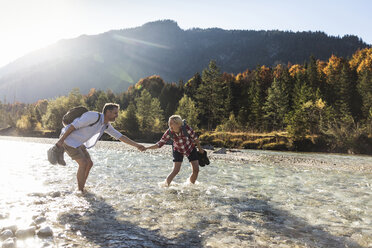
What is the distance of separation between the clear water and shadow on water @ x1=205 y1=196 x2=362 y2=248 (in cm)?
2

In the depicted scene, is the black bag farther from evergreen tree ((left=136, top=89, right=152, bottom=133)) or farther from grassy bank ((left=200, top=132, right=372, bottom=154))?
evergreen tree ((left=136, top=89, right=152, bottom=133))

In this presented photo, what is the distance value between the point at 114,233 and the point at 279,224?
3062 millimetres

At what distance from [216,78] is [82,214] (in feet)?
261

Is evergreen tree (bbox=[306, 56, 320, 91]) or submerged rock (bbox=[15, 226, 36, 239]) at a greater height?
evergreen tree (bbox=[306, 56, 320, 91])

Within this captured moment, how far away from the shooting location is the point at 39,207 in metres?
5.68

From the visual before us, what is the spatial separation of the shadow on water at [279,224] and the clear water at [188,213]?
15 mm

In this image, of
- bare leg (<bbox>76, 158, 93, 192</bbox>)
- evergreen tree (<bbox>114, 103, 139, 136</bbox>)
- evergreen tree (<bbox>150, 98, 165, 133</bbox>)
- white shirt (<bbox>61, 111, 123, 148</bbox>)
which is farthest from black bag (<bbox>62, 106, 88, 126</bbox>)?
evergreen tree (<bbox>150, 98, 165, 133</bbox>)

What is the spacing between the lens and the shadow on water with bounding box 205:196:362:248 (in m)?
4.21

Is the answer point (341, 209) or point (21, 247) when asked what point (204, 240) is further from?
point (341, 209)

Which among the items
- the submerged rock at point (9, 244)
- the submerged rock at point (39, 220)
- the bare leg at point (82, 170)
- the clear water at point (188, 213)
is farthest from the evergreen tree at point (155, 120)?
the submerged rock at point (9, 244)

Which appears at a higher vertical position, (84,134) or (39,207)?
(84,134)

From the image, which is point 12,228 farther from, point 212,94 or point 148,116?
point 212,94

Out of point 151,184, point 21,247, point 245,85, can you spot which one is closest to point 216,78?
point 245,85

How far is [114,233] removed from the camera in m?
4.31
